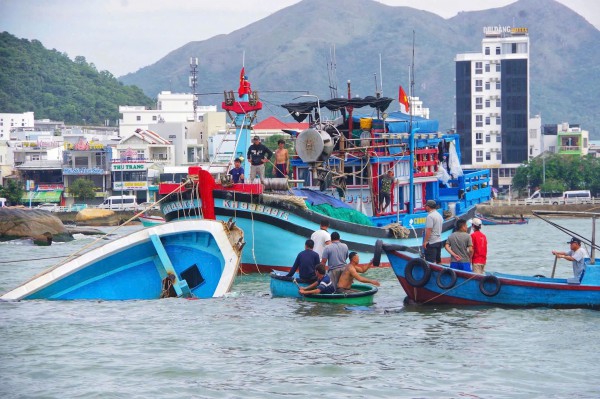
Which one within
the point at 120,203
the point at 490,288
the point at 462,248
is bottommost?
the point at 120,203

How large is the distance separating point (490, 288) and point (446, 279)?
2.69 feet

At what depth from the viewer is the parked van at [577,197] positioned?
90625mm

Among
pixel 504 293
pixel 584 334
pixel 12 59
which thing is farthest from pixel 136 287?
pixel 12 59

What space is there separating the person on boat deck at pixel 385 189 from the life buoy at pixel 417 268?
34.6 feet

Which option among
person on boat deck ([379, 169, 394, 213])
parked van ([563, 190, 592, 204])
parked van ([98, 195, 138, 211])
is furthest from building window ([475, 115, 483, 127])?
person on boat deck ([379, 169, 394, 213])

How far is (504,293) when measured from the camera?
2048 cm

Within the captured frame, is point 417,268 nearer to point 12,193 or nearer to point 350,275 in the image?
point 350,275

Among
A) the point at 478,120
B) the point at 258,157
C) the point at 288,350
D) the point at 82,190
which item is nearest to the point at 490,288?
the point at 288,350

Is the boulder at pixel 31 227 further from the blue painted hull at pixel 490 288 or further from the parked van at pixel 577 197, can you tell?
the parked van at pixel 577 197

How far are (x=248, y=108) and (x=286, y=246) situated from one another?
4406mm

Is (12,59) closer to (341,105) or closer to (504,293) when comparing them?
(341,105)

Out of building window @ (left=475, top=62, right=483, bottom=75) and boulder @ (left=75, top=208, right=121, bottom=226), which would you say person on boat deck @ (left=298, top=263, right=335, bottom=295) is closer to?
boulder @ (left=75, top=208, right=121, bottom=226)

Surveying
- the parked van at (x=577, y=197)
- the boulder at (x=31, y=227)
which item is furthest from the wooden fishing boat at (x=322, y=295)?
the parked van at (x=577, y=197)

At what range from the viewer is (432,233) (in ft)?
70.3
